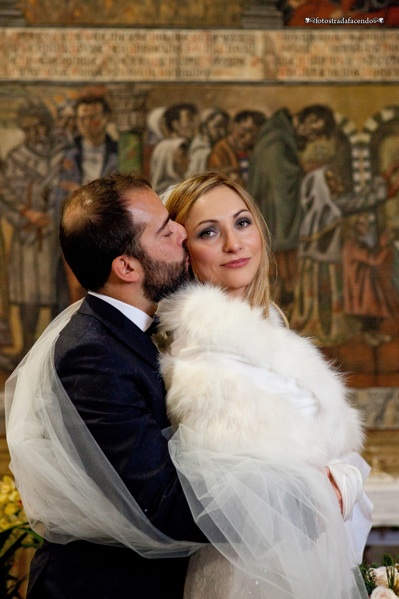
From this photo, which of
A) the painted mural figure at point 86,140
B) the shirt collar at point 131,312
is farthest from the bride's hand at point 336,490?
the painted mural figure at point 86,140

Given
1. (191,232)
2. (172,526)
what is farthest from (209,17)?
(172,526)

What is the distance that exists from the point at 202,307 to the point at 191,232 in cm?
48

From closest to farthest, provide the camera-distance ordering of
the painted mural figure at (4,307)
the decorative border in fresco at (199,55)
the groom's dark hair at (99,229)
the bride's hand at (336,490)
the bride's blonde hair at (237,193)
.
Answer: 1. the bride's hand at (336,490)
2. the groom's dark hair at (99,229)
3. the bride's blonde hair at (237,193)
4. the painted mural figure at (4,307)
5. the decorative border in fresco at (199,55)

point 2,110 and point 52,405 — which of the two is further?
point 2,110

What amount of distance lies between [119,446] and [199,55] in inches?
185

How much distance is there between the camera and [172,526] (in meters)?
2.40

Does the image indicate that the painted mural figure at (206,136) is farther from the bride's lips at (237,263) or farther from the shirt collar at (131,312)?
the shirt collar at (131,312)

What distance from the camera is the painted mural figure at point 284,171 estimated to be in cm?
639

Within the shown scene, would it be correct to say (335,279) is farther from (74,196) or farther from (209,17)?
(74,196)

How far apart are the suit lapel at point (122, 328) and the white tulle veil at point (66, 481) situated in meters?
0.22

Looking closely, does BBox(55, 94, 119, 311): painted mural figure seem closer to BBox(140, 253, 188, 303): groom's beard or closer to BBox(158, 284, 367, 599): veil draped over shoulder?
BBox(140, 253, 188, 303): groom's beard

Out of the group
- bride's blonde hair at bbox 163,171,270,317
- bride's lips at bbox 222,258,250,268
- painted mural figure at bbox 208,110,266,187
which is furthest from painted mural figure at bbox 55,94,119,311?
bride's lips at bbox 222,258,250,268

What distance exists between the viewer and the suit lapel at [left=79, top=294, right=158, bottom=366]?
2.58 metres

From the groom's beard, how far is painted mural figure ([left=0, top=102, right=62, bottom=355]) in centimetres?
Result: 368
